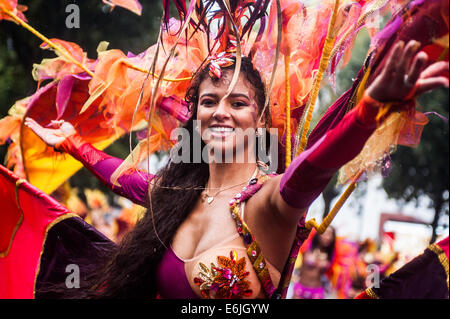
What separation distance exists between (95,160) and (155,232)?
2.87 ft

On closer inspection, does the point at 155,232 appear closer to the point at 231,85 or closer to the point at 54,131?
the point at 231,85

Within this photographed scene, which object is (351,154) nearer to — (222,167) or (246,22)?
(222,167)

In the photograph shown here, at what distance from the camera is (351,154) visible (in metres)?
1.70

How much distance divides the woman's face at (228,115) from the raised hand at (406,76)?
73 centimetres

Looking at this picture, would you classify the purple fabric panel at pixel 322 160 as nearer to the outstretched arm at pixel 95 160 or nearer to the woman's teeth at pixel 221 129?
the woman's teeth at pixel 221 129

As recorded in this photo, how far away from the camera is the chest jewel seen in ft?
6.75

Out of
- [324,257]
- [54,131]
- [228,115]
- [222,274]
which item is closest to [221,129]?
[228,115]

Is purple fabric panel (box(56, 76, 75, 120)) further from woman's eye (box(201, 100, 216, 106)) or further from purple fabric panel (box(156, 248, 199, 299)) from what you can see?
purple fabric panel (box(156, 248, 199, 299))

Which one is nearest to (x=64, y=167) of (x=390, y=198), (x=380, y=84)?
(x=380, y=84)

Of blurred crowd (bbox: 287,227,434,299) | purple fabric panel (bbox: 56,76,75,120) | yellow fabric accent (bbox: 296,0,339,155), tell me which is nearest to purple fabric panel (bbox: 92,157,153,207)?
purple fabric panel (bbox: 56,76,75,120)

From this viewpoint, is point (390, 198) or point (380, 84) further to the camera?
point (390, 198)

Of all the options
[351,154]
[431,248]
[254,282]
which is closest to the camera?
[351,154]

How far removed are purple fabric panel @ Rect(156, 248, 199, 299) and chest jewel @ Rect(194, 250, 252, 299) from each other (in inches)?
4.4
